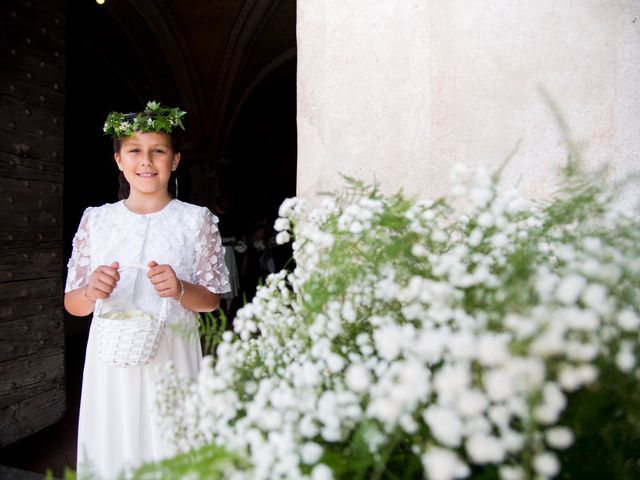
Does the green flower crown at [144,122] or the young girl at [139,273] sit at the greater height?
the green flower crown at [144,122]

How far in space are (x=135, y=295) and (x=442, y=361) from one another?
5.61 ft

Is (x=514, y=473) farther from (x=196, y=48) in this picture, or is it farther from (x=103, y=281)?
(x=196, y=48)

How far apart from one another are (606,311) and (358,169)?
134 cm

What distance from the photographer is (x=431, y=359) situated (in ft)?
2.27

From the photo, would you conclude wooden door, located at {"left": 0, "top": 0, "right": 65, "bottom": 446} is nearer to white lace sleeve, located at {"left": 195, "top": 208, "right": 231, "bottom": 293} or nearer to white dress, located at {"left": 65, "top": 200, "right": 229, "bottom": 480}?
white dress, located at {"left": 65, "top": 200, "right": 229, "bottom": 480}

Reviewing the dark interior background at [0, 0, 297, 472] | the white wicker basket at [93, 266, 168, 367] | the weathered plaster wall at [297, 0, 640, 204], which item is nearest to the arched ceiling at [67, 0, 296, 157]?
the dark interior background at [0, 0, 297, 472]

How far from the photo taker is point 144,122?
2.21m

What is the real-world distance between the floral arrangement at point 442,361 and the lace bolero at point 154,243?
4.17 feet

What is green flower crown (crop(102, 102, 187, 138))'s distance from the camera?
221cm

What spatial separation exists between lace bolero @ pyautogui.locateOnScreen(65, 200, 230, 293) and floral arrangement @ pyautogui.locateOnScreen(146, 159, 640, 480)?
1.27 meters

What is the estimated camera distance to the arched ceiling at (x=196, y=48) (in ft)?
30.8

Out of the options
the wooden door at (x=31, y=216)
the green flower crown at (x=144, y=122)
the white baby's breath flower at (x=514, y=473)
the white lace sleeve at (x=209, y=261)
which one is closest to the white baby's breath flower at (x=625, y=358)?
the white baby's breath flower at (x=514, y=473)

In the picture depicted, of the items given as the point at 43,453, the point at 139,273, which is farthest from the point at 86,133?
the point at 139,273

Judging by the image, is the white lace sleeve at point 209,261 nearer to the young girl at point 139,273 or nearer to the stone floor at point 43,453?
the young girl at point 139,273
